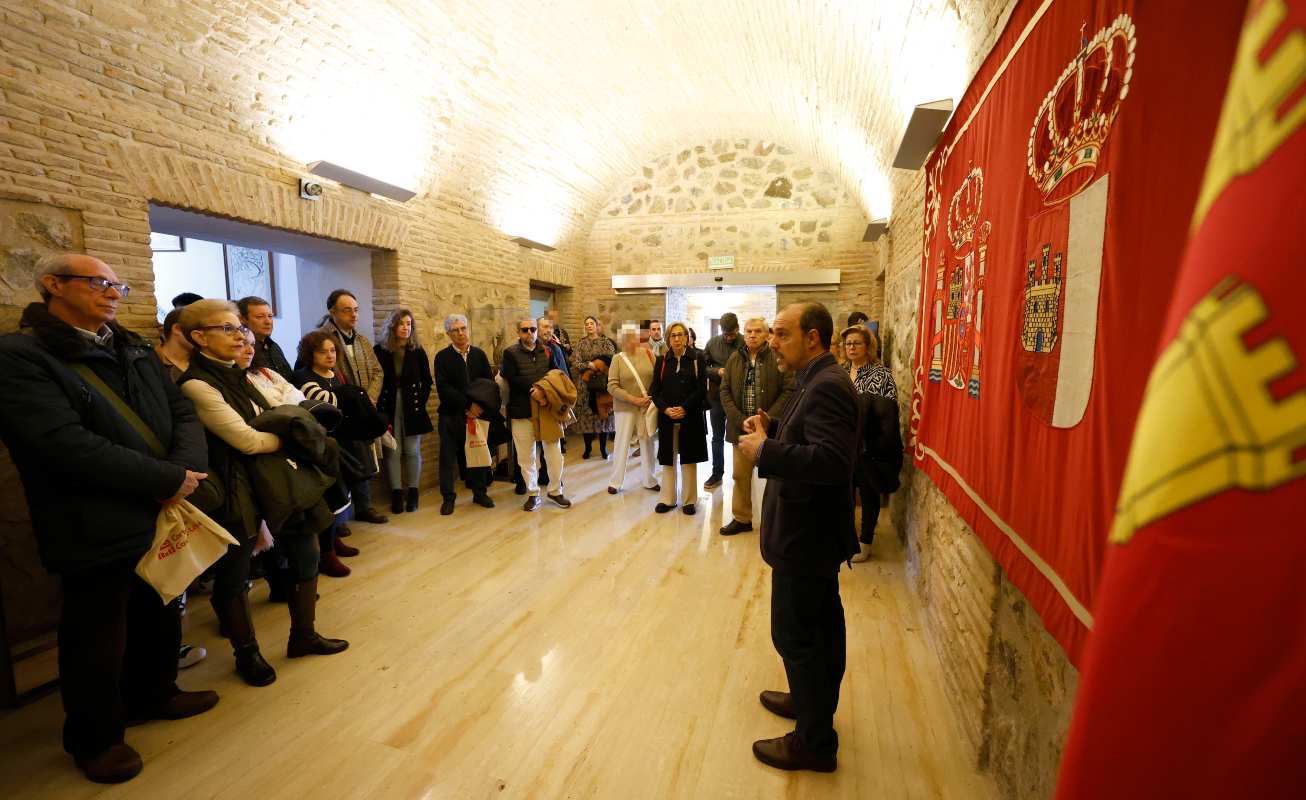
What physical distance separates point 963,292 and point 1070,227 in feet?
3.38

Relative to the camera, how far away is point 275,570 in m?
3.47

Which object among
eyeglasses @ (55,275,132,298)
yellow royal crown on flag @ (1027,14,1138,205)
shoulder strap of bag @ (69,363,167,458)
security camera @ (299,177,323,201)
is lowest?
shoulder strap of bag @ (69,363,167,458)

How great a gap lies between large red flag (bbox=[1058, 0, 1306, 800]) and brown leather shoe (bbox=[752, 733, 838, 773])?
2036mm

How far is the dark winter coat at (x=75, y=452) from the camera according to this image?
189 centimetres

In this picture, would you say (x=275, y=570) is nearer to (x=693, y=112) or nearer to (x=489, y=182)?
(x=489, y=182)

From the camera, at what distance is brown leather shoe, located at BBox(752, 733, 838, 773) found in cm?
211

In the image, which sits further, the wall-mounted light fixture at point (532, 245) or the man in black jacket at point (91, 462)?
the wall-mounted light fixture at point (532, 245)

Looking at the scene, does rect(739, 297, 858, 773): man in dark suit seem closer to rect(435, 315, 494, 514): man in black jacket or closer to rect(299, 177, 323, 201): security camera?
rect(435, 315, 494, 514): man in black jacket

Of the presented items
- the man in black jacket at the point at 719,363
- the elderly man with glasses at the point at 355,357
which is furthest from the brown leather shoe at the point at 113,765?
the man in black jacket at the point at 719,363

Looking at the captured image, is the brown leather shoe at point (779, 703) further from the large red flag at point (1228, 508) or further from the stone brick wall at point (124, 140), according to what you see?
the stone brick wall at point (124, 140)

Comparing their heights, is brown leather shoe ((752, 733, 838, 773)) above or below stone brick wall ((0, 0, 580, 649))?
below

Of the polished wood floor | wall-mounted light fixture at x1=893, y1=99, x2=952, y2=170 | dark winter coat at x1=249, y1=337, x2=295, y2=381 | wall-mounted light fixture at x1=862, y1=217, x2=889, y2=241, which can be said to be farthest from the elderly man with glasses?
wall-mounted light fixture at x1=862, y1=217, x2=889, y2=241

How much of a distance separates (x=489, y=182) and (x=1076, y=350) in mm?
6776

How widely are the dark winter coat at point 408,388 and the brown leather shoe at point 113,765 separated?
3155 millimetres
